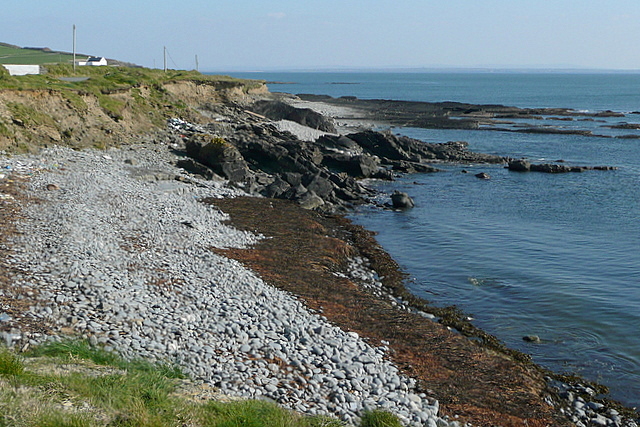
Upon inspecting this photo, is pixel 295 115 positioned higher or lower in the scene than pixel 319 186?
higher

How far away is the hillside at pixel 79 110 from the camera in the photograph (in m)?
27.0

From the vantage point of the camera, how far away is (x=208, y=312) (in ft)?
39.7

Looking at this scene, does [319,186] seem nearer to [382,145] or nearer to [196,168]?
[196,168]

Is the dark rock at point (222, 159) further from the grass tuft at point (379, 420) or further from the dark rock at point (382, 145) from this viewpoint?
the grass tuft at point (379, 420)

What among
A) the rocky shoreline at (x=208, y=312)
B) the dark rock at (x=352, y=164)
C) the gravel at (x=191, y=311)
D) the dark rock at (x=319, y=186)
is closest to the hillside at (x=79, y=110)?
the rocky shoreline at (x=208, y=312)

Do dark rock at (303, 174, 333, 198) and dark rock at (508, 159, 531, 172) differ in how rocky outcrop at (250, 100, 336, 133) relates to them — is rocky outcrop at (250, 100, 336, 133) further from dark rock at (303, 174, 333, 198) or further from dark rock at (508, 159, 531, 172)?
dark rock at (303, 174, 333, 198)

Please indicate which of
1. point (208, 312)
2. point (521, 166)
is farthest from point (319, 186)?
point (521, 166)

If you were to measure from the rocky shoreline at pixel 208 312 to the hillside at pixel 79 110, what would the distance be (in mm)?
4472

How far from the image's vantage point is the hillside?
88.6 feet

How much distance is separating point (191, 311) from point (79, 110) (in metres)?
23.8

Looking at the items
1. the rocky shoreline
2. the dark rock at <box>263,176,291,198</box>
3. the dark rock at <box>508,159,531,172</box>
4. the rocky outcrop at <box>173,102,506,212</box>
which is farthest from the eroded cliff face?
the dark rock at <box>508,159,531,172</box>

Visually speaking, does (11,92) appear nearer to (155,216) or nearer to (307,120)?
(155,216)

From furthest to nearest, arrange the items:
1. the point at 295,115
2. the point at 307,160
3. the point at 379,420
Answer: the point at 295,115, the point at 307,160, the point at 379,420

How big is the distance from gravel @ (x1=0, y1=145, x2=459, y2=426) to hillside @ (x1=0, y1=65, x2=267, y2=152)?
8.80 meters
